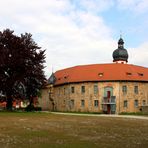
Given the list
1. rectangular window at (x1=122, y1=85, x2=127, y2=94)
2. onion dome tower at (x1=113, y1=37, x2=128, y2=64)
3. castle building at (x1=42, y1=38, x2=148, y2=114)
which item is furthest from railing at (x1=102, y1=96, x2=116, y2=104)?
onion dome tower at (x1=113, y1=37, x2=128, y2=64)

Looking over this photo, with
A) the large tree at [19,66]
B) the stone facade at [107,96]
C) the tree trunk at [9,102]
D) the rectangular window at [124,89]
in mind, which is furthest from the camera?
the rectangular window at [124,89]

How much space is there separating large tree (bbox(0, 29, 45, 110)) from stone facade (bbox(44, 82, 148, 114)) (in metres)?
15.7

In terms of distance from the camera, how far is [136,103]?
6819 cm

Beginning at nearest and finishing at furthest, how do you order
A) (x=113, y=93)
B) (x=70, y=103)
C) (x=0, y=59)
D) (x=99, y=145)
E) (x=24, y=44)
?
(x=99, y=145), (x=0, y=59), (x=24, y=44), (x=113, y=93), (x=70, y=103)

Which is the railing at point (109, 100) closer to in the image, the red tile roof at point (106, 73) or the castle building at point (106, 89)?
the castle building at point (106, 89)

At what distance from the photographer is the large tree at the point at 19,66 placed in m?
51.5

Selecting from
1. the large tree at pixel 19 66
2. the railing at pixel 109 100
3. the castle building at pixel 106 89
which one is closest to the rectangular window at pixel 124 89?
the castle building at pixel 106 89

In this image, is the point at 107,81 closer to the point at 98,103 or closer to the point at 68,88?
the point at 98,103

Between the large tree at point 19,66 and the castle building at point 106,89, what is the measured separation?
51.6ft

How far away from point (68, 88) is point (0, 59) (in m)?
24.6

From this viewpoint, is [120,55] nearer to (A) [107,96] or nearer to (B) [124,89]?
(B) [124,89]

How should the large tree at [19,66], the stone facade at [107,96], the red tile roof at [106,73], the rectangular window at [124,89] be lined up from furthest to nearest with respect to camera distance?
the red tile roof at [106,73] < the rectangular window at [124,89] < the stone facade at [107,96] < the large tree at [19,66]

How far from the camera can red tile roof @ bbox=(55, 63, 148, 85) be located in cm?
6869

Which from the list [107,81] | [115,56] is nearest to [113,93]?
[107,81]
